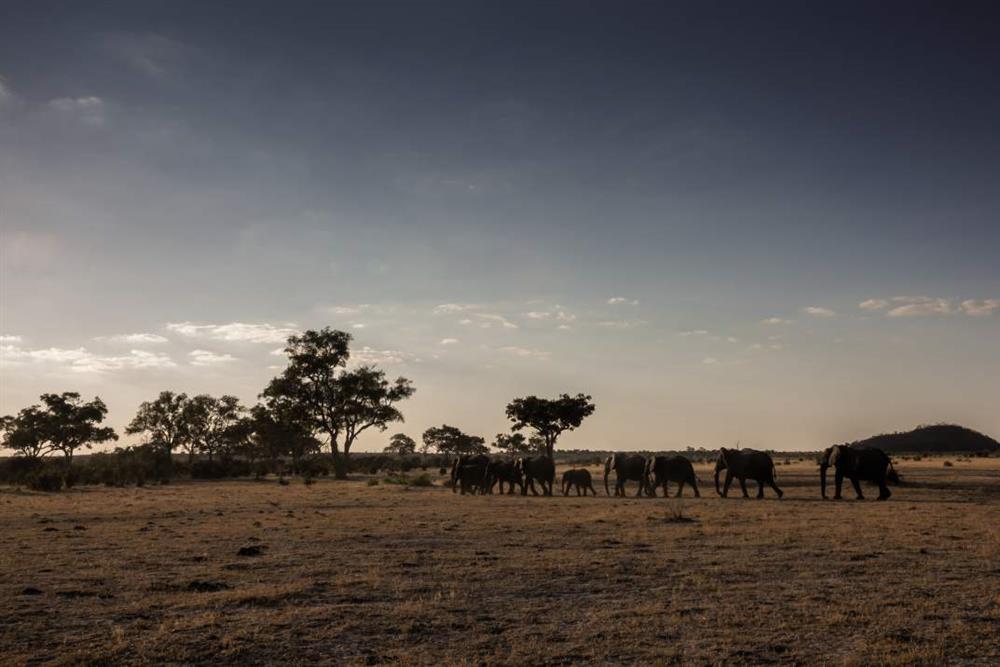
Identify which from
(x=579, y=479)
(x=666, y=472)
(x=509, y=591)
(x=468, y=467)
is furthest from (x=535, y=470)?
(x=509, y=591)

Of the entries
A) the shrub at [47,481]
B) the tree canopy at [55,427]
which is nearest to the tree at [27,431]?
the tree canopy at [55,427]

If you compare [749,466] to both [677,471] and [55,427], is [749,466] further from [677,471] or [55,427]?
[55,427]

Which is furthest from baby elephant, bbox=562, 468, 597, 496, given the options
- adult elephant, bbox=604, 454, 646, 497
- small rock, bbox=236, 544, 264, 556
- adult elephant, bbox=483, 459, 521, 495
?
small rock, bbox=236, 544, 264, 556

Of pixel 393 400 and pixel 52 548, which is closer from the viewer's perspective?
pixel 52 548

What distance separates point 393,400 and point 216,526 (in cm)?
5275

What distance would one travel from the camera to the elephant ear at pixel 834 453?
112 feet

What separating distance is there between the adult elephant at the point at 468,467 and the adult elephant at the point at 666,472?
998 cm

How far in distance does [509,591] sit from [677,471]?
27.5m

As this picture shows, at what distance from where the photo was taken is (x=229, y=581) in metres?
13.2

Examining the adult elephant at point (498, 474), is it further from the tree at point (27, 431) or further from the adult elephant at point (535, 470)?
the tree at point (27, 431)

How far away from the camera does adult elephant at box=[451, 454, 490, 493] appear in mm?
43094

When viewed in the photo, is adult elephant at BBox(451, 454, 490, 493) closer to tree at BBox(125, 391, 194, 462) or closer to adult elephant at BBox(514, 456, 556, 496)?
adult elephant at BBox(514, 456, 556, 496)

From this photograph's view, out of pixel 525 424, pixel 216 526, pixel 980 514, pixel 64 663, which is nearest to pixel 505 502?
pixel 216 526

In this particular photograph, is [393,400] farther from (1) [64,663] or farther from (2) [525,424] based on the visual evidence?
(1) [64,663]
